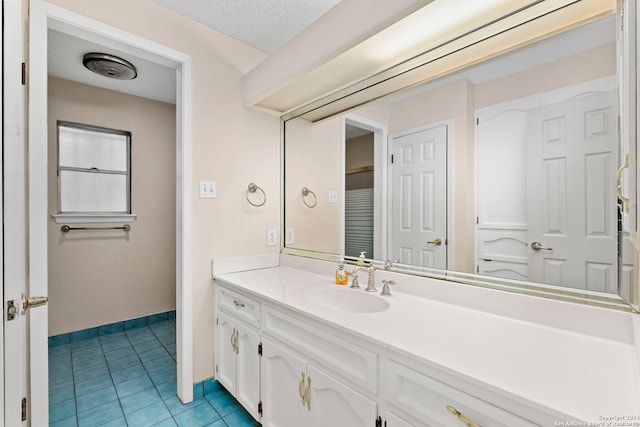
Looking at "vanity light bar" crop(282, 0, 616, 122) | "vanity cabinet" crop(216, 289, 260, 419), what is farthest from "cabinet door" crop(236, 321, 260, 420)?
"vanity light bar" crop(282, 0, 616, 122)

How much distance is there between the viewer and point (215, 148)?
192 centimetres

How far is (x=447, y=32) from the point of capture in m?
1.25

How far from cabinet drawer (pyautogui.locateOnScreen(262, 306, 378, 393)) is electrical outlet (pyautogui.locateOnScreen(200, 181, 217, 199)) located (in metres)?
0.85

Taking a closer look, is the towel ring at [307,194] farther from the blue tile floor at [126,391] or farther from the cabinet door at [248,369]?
the blue tile floor at [126,391]

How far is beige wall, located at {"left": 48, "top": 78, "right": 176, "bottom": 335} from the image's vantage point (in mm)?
2586

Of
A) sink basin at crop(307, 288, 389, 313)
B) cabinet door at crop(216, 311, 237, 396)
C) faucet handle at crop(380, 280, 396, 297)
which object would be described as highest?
faucet handle at crop(380, 280, 396, 297)

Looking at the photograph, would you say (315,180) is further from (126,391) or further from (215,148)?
(126,391)

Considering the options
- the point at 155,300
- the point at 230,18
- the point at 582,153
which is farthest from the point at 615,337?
the point at 155,300

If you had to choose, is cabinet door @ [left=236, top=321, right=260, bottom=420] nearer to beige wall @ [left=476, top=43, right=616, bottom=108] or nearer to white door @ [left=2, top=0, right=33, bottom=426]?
white door @ [left=2, top=0, right=33, bottom=426]

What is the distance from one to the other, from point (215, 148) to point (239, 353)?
4.11 feet

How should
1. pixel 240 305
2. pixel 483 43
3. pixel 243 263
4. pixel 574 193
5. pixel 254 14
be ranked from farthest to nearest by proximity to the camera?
pixel 243 263 → pixel 254 14 → pixel 240 305 → pixel 483 43 → pixel 574 193

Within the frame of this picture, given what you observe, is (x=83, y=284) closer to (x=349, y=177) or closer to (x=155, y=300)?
(x=155, y=300)

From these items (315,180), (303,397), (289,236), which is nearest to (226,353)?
(303,397)

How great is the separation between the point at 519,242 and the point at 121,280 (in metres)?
3.31
